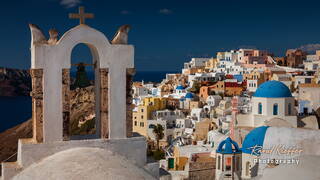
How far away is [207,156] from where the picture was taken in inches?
870

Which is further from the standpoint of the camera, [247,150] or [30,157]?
[247,150]

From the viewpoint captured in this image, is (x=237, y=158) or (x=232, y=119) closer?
(x=237, y=158)

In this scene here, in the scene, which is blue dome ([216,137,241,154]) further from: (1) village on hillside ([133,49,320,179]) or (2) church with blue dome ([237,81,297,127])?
(2) church with blue dome ([237,81,297,127])

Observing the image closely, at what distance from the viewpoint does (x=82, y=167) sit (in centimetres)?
507

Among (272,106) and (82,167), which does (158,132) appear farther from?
(82,167)

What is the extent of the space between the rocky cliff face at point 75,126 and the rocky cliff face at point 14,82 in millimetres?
74589

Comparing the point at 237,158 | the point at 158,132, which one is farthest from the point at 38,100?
the point at 158,132

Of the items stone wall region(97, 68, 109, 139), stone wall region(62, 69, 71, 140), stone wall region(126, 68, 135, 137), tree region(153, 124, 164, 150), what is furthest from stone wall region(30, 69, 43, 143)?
tree region(153, 124, 164, 150)

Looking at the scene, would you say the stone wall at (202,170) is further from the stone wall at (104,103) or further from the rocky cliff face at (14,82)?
the rocky cliff face at (14,82)

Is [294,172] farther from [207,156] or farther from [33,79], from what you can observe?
[207,156]

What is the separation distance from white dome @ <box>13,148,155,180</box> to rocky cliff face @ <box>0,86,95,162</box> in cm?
797

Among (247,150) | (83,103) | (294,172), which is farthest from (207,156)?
(294,172)

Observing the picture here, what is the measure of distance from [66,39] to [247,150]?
13.9 metres

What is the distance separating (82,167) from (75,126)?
686 inches
